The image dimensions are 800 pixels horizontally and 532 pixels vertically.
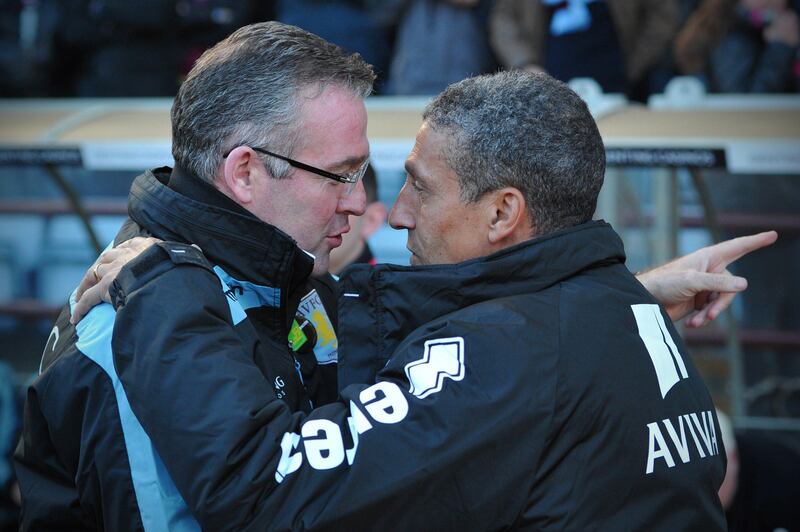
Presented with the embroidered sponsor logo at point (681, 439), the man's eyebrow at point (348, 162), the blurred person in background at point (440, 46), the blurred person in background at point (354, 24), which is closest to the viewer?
the embroidered sponsor logo at point (681, 439)

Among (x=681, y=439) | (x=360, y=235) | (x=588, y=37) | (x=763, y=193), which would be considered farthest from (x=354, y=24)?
(x=681, y=439)

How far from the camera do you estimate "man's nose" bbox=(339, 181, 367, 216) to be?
2.08m

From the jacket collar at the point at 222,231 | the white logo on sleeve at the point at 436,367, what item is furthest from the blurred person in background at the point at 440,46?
the white logo on sleeve at the point at 436,367

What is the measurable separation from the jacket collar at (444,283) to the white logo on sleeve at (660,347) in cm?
12

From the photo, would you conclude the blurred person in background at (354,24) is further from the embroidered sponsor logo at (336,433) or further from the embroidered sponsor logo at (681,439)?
the embroidered sponsor logo at (336,433)

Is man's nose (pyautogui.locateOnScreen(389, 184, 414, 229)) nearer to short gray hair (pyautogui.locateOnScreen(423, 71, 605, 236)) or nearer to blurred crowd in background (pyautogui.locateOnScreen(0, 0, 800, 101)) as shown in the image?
short gray hair (pyautogui.locateOnScreen(423, 71, 605, 236))

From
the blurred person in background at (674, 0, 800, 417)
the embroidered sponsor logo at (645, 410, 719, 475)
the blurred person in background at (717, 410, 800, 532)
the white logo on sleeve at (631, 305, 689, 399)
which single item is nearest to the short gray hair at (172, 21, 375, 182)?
the white logo on sleeve at (631, 305, 689, 399)

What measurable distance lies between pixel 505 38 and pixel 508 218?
3099 mm

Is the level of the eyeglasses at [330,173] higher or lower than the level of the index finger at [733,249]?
higher

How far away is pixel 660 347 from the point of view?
187 centimetres

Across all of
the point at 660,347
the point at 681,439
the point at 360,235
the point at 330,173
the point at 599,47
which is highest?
the point at 599,47

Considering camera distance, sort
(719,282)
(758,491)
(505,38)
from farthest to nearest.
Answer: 1. (505,38)
2. (758,491)
3. (719,282)

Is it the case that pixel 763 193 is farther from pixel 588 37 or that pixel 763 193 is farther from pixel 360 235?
pixel 360 235

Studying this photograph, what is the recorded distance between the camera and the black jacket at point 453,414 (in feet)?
5.26
